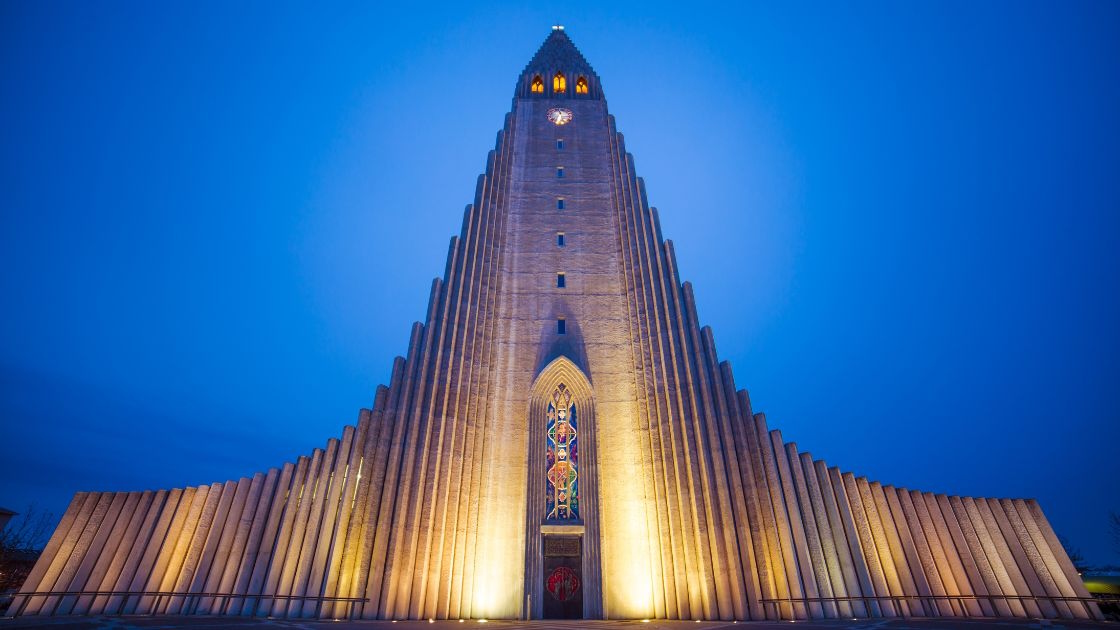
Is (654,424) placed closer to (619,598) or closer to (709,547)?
(709,547)

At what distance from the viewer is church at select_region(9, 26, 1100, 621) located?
45.3 feet

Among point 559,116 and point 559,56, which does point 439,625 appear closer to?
point 559,116

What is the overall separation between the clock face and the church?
413 inches

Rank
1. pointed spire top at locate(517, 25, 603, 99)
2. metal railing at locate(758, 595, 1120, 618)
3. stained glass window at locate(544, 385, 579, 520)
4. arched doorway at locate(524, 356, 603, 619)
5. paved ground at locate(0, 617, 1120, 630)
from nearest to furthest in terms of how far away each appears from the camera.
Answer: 1. paved ground at locate(0, 617, 1120, 630)
2. metal railing at locate(758, 595, 1120, 618)
3. arched doorway at locate(524, 356, 603, 619)
4. stained glass window at locate(544, 385, 579, 520)
5. pointed spire top at locate(517, 25, 603, 99)

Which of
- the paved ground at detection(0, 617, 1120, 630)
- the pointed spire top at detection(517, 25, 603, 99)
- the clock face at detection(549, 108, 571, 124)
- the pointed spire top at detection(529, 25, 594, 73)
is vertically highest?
the pointed spire top at detection(529, 25, 594, 73)

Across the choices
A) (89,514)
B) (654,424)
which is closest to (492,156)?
(654,424)

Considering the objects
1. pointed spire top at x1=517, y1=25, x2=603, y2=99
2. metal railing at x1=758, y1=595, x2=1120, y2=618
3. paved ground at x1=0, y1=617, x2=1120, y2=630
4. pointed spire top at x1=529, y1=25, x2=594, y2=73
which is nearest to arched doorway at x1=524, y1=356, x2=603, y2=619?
paved ground at x1=0, y1=617, x2=1120, y2=630

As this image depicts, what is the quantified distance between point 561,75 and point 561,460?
1929 centimetres

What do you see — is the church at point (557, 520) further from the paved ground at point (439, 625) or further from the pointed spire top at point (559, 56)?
the pointed spire top at point (559, 56)

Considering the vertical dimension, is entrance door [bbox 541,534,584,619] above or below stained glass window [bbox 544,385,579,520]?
below

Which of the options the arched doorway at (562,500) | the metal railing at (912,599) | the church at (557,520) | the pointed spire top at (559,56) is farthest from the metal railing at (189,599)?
the pointed spire top at (559,56)

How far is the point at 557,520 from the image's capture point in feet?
51.7

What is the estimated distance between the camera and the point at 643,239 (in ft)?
65.3

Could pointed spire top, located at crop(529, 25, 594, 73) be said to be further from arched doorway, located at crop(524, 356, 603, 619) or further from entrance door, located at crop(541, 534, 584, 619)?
entrance door, located at crop(541, 534, 584, 619)
